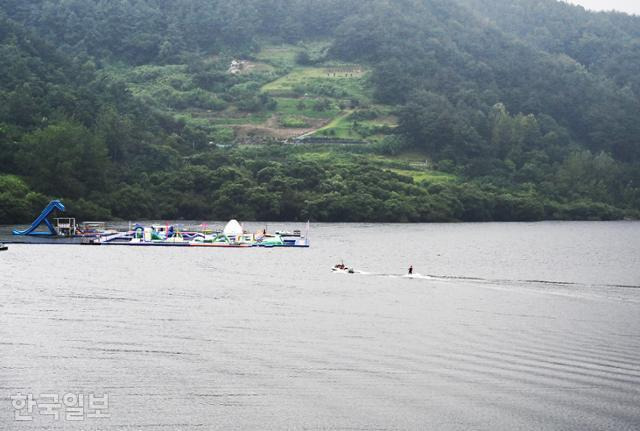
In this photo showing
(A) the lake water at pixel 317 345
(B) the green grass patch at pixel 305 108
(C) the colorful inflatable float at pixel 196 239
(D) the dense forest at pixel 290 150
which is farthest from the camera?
(B) the green grass patch at pixel 305 108

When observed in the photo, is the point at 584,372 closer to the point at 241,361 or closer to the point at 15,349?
the point at 241,361

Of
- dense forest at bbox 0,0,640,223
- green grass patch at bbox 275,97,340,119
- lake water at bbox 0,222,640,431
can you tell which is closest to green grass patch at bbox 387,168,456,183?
dense forest at bbox 0,0,640,223

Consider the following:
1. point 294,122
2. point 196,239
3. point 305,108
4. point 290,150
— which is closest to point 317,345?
point 196,239

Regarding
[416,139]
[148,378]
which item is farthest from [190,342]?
[416,139]

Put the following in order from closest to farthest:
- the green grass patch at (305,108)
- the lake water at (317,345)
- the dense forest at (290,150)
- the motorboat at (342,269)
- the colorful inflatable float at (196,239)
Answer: the lake water at (317,345) < the motorboat at (342,269) < the colorful inflatable float at (196,239) < the dense forest at (290,150) < the green grass patch at (305,108)

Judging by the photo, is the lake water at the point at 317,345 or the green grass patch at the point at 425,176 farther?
the green grass patch at the point at 425,176

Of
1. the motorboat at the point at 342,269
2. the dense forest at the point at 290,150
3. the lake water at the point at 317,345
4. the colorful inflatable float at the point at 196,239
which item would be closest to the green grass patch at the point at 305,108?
the dense forest at the point at 290,150

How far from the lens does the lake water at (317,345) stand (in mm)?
26797

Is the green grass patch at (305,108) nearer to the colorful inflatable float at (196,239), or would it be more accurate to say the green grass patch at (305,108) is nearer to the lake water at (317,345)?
the colorful inflatable float at (196,239)

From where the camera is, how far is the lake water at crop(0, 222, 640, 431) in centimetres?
2680

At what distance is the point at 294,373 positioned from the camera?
30969 millimetres

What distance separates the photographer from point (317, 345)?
35.8 metres

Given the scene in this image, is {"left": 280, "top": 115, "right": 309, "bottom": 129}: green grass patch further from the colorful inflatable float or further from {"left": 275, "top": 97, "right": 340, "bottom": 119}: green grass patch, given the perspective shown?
the colorful inflatable float

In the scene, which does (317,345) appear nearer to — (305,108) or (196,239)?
(196,239)
